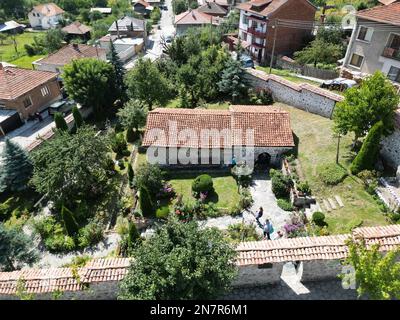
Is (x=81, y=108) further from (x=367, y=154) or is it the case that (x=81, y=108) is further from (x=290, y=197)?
(x=367, y=154)

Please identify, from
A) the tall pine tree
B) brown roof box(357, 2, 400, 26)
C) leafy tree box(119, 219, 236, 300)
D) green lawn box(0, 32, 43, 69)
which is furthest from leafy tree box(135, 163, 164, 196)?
green lawn box(0, 32, 43, 69)

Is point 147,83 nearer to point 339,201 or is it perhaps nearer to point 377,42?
point 339,201

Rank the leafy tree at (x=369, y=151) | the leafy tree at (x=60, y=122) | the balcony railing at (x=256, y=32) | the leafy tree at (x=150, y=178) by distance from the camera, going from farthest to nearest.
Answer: the balcony railing at (x=256, y=32) < the leafy tree at (x=60, y=122) < the leafy tree at (x=150, y=178) < the leafy tree at (x=369, y=151)

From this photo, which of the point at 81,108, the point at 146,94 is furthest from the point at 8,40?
the point at 146,94

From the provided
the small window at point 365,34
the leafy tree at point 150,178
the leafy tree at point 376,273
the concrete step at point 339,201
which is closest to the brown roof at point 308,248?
the leafy tree at point 376,273

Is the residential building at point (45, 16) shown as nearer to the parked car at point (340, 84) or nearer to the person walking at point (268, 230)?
the parked car at point (340, 84)
